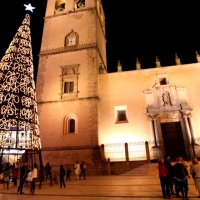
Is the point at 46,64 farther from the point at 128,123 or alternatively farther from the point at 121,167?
the point at 121,167

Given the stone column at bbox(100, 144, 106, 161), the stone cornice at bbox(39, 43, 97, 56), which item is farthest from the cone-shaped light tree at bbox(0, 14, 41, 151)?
the stone cornice at bbox(39, 43, 97, 56)

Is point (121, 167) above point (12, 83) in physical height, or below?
below

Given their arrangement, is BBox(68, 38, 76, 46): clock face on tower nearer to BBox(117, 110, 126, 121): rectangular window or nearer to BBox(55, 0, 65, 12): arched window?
BBox(55, 0, 65, 12): arched window

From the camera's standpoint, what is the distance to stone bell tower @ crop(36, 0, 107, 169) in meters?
17.5

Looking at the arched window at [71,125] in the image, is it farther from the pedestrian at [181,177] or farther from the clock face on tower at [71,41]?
the pedestrian at [181,177]

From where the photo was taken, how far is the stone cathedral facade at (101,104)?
17438 mm

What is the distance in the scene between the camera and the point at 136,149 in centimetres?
1723

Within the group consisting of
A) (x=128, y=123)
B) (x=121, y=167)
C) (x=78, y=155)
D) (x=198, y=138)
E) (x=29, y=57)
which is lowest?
(x=121, y=167)

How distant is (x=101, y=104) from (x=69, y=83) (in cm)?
393

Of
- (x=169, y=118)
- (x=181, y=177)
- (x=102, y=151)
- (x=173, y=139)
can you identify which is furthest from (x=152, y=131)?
(x=181, y=177)

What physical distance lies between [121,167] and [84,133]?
14.4ft

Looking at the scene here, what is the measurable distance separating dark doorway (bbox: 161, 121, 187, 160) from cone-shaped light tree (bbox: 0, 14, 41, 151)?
459 inches

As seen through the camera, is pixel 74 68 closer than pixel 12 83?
No

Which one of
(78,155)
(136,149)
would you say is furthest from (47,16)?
(136,149)
